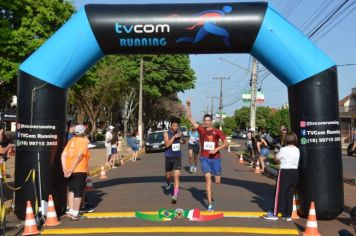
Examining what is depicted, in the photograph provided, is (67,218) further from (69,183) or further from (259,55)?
(259,55)

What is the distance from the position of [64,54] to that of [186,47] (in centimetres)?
241

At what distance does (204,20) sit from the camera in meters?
9.39

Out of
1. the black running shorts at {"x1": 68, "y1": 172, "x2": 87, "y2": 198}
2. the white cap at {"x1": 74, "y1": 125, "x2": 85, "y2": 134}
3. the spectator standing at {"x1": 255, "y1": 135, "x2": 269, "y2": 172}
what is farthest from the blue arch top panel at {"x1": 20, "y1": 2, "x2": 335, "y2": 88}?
the spectator standing at {"x1": 255, "y1": 135, "x2": 269, "y2": 172}

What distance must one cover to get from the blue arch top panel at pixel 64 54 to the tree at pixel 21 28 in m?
16.9

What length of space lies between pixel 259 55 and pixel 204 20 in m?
1.34

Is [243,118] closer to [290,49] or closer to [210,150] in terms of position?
[210,150]

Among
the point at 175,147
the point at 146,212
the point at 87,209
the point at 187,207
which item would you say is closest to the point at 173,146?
the point at 175,147

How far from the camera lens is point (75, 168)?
8.79 meters

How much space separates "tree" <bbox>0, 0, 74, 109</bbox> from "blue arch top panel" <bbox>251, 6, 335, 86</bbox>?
1880 cm

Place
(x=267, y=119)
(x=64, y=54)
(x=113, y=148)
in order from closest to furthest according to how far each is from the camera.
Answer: (x=64, y=54), (x=113, y=148), (x=267, y=119)

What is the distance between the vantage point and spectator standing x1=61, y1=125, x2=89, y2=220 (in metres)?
8.74

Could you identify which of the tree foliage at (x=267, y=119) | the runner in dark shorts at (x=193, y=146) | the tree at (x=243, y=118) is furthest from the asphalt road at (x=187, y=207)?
the tree at (x=243, y=118)

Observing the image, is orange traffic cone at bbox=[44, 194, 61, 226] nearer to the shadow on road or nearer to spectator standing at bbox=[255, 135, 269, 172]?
the shadow on road

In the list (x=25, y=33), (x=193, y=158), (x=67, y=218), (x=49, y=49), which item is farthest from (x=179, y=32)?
(x=25, y=33)
